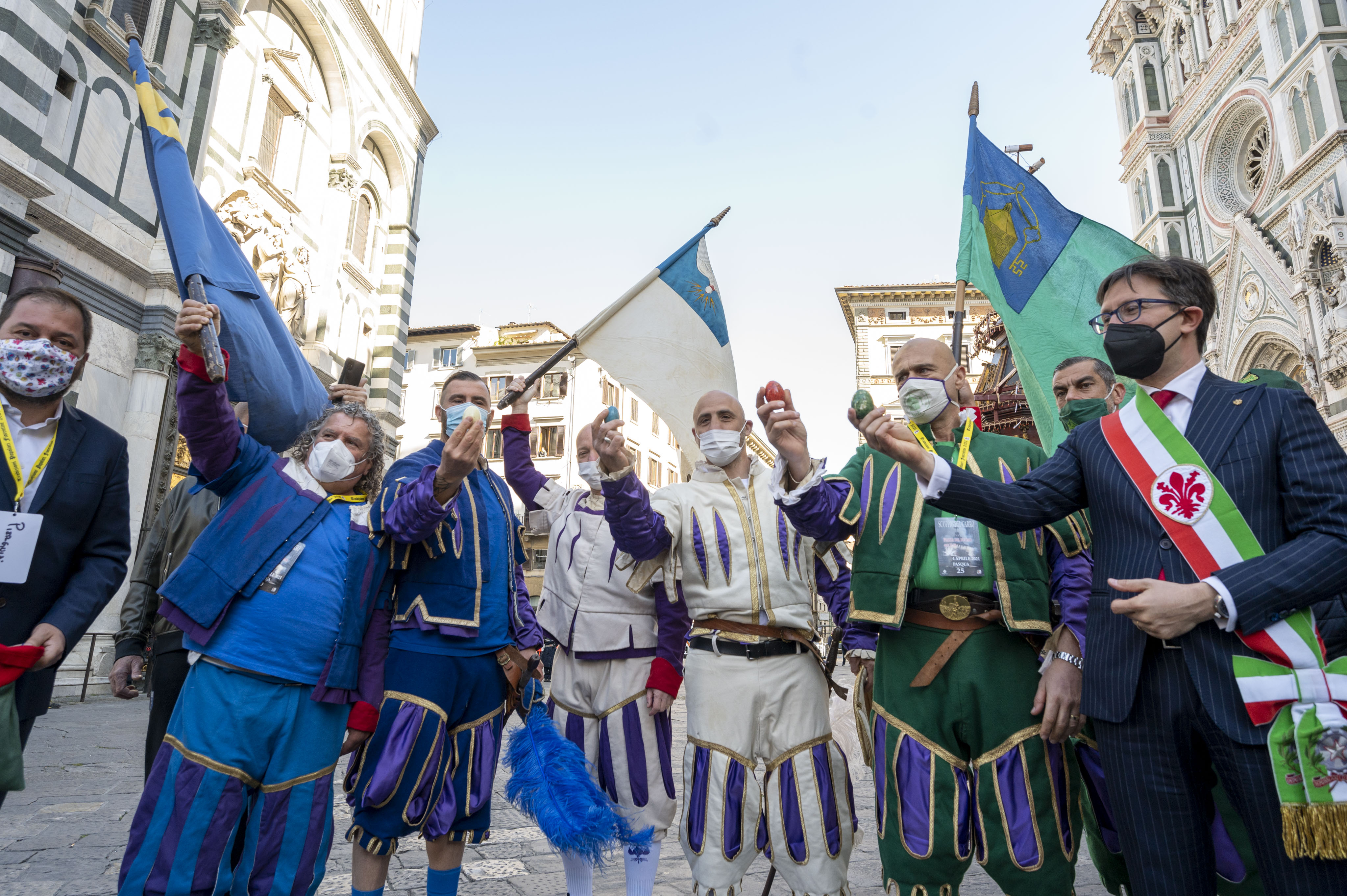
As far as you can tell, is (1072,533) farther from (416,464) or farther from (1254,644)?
(416,464)

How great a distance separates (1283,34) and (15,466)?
3028 centimetres

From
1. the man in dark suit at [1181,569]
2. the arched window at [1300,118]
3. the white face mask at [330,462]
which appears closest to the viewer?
the man in dark suit at [1181,569]

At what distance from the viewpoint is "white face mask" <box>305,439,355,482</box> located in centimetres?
296

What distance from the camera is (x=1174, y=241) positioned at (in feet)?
90.8

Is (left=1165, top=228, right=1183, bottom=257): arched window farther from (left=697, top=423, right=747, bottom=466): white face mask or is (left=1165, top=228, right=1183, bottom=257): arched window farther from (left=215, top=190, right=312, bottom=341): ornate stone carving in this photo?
(left=697, top=423, right=747, bottom=466): white face mask

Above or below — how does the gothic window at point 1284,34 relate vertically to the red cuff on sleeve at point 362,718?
above

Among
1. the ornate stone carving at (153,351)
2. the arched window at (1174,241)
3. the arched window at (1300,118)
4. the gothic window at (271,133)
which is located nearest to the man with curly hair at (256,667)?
the ornate stone carving at (153,351)

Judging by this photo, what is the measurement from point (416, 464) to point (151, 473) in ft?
35.4

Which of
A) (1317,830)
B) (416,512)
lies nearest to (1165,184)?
(1317,830)

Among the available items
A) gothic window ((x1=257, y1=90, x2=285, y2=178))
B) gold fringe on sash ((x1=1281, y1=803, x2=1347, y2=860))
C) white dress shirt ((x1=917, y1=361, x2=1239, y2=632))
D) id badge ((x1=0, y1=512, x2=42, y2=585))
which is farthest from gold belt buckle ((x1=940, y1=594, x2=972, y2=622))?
gothic window ((x1=257, y1=90, x2=285, y2=178))

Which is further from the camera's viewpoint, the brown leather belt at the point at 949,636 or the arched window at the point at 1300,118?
the arched window at the point at 1300,118

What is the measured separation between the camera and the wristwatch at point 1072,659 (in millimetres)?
2605

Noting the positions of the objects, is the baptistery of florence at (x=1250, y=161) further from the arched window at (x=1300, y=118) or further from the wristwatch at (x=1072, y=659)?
the wristwatch at (x=1072, y=659)

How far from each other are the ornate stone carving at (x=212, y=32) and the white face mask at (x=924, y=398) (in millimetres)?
14342
